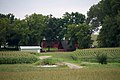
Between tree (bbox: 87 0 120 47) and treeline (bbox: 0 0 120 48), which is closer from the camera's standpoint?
tree (bbox: 87 0 120 47)

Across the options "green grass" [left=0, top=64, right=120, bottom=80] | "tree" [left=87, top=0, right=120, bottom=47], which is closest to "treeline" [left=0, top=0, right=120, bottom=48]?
"tree" [left=87, top=0, right=120, bottom=47]

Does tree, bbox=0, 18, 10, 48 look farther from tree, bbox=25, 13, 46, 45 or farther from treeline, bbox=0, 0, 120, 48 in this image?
tree, bbox=25, 13, 46, 45

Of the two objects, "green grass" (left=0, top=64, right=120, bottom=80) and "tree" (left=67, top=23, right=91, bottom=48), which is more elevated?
"tree" (left=67, top=23, right=91, bottom=48)

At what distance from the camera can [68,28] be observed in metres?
71.3

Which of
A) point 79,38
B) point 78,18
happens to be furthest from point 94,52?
point 78,18

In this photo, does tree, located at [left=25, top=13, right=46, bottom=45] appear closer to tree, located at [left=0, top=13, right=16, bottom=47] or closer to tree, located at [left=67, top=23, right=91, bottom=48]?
tree, located at [left=0, top=13, right=16, bottom=47]

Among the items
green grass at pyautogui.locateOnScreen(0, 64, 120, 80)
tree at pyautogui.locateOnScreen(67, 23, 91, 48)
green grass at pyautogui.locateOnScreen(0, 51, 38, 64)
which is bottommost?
green grass at pyautogui.locateOnScreen(0, 64, 120, 80)

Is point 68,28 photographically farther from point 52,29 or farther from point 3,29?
point 3,29

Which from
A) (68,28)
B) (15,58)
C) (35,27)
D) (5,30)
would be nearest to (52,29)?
(35,27)

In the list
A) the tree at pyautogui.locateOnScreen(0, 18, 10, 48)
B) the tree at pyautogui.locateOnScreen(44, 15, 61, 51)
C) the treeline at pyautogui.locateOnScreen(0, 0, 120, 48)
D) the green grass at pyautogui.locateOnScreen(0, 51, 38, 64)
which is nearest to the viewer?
the green grass at pyautogui.locateOnScreen(0, 51, 38, 64)

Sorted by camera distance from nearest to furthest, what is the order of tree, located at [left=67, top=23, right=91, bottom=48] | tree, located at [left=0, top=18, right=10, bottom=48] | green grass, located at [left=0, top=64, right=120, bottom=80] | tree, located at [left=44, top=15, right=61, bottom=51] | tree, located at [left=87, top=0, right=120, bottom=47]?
green grass, located at [left=0, top=64, right=120, bottom=80] < tree, located at [left=87, top=0, right=120, bottom=47] < tree, located at [left=0, top=18, right=10, bottom=48] < tree, located at [left=67, top=23, right=91, bottom=48] < tree, located at [left=44, top=15, right=61, bottom=51]

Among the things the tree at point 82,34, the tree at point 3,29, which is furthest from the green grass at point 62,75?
the tree at point 82,34

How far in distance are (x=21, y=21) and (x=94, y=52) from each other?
30.2 m

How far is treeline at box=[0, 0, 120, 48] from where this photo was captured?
2183 inches
